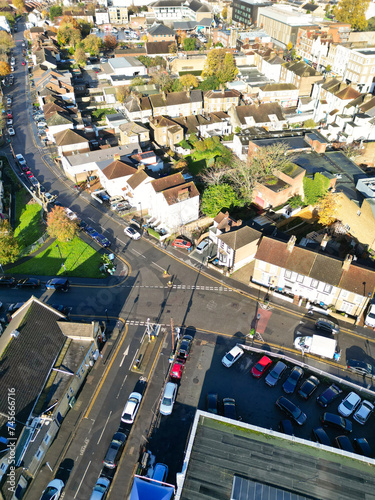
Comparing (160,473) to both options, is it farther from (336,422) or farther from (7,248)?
(7,248)

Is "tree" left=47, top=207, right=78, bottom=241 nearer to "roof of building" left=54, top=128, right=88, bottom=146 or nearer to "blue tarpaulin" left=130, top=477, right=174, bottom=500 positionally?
"roof of building" left=54, top=128, right=88, bottom=146

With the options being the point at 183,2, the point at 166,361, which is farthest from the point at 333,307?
the point at 183,2

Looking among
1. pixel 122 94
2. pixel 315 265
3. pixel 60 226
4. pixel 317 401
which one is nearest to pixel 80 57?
pixel 122 94

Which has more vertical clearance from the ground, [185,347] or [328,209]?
[328,209]

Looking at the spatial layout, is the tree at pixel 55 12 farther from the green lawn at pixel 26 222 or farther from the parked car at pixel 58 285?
the parked car at pixel 58 285

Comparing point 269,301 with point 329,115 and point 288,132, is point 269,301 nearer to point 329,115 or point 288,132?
point 288,132

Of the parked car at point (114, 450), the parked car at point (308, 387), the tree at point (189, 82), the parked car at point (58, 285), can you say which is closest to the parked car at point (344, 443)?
the parked car at point (308, 387)

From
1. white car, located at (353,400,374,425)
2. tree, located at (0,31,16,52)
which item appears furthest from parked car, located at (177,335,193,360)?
tree, located at (0,31,16,52)
